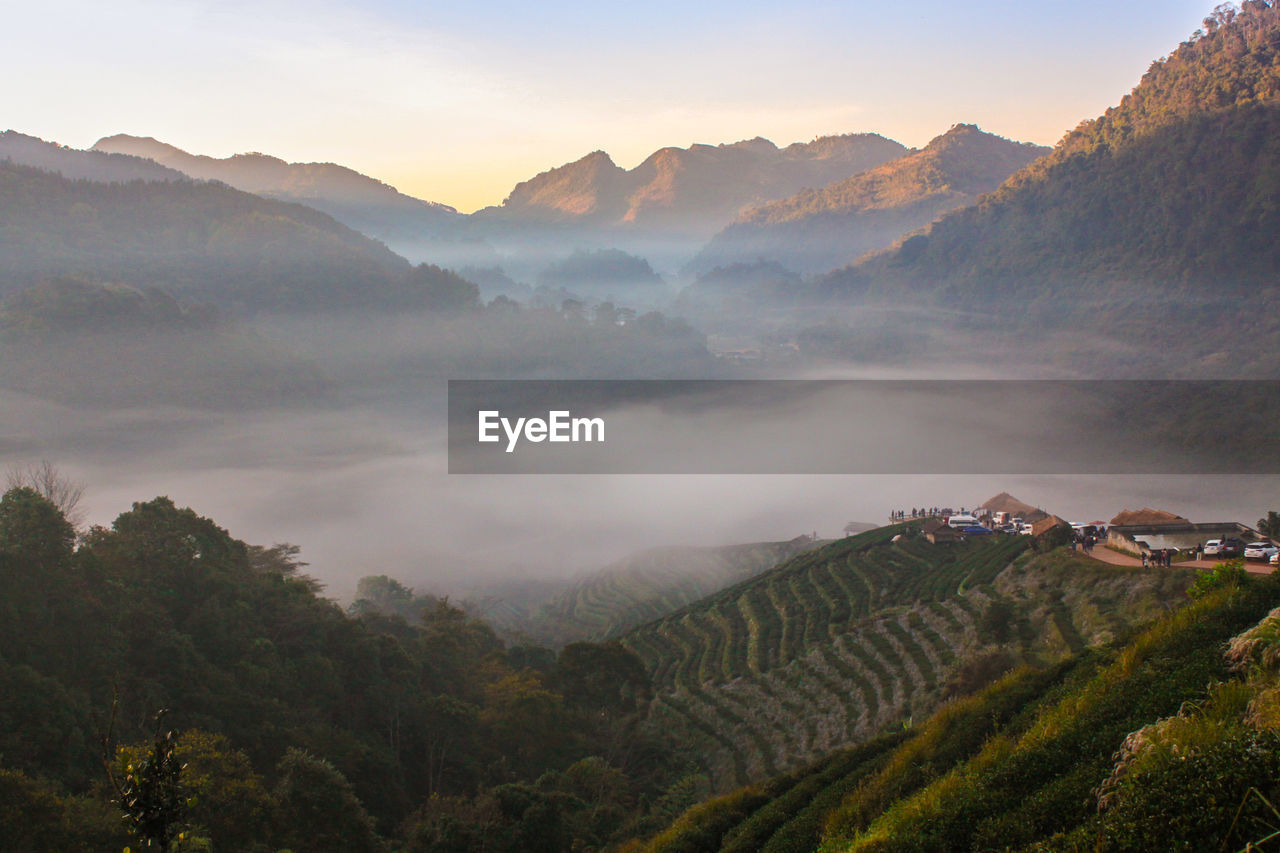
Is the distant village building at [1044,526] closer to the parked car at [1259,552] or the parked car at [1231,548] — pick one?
the parked car at [1231,548]

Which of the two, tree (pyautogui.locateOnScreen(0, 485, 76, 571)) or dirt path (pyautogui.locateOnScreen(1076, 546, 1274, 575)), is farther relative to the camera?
tree (pyautogui.locateOnScreen(0, 485, 76, 571))

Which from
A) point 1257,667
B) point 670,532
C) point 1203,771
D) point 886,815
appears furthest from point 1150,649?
point 670,532

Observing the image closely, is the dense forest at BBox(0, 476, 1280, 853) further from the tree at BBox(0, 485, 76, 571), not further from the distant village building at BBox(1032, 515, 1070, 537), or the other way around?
the distant village building at BBox(1032, 515, 1070, 537)

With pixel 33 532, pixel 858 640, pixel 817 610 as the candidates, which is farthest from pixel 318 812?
pixel 817 610

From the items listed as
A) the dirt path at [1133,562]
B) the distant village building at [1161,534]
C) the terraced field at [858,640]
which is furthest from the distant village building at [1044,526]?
the distant village building at [1161,534]

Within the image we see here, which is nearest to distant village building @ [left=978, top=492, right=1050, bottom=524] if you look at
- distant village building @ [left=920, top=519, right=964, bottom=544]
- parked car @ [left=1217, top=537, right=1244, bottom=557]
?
distant village building @ [left=920, top=519, right=964, bottom=544]

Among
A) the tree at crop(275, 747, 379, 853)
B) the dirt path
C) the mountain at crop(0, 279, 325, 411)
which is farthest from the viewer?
the mountain at crop(0, 279, 325, 411)

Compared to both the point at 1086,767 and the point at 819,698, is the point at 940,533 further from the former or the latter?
the point at 1086,767

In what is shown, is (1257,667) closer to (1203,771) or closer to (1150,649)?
(1150,649)
